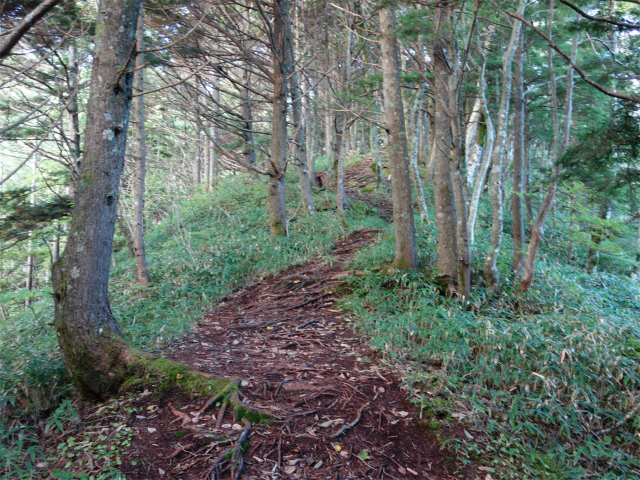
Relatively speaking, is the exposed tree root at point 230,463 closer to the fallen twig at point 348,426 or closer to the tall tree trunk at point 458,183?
the fallen twig at point 348,426

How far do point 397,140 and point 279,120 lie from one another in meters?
3.64

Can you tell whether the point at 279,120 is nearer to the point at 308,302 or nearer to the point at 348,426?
the point at 308,302

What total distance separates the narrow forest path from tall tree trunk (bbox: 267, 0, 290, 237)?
4.37 meters

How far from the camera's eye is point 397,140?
6652mm

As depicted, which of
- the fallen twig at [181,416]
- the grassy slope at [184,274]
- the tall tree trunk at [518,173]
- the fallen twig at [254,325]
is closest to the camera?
the fallen twig at [181,416]

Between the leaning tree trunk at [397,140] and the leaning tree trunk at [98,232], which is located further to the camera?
the leaning tree trunk at [397,140]

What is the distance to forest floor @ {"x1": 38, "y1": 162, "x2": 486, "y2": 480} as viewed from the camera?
9.05ft

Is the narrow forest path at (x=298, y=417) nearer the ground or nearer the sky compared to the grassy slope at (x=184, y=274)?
nearer the ground

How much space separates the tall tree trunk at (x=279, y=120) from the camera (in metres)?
8.82

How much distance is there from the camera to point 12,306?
33.9ft

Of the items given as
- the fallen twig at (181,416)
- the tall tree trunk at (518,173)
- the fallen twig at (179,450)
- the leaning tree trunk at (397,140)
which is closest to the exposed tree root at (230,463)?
the fallen twig at (179,450)

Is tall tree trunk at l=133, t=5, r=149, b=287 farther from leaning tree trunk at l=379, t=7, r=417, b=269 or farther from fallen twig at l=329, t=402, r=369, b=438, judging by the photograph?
fallen twig at l=329, t=402, r=369, b=438

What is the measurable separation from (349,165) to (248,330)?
1708 cm

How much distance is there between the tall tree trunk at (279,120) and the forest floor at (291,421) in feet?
15.5
